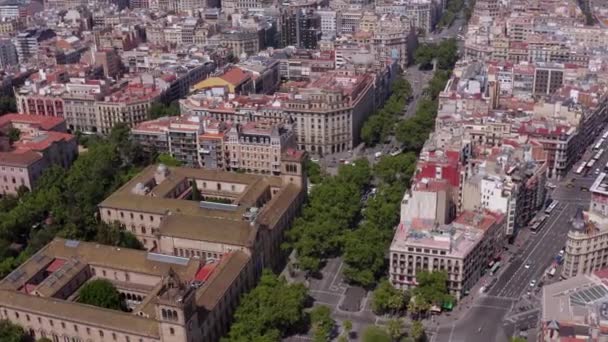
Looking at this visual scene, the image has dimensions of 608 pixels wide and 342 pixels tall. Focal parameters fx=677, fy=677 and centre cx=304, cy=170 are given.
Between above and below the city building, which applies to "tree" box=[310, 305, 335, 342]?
below

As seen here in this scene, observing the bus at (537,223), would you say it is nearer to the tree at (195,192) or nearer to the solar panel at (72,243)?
the tree at (195,192)

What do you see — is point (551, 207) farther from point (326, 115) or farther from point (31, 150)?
point (31, 150)

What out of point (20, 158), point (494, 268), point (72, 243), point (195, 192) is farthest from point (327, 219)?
point (20, 158)

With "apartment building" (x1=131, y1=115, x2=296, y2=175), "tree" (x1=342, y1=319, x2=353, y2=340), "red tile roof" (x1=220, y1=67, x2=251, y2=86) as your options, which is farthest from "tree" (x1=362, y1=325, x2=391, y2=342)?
"red tile roof" (x1=220, y1=67, x2=251, y2=86)

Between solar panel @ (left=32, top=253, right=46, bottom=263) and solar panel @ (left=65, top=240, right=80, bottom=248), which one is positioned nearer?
solar panel @ (left=32, top=253, right=46, bottom=263)

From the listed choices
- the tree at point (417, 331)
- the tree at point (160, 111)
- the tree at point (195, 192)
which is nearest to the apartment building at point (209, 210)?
the tree at point (195, 192)

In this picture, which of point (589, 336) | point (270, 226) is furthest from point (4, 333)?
point (589, 336)

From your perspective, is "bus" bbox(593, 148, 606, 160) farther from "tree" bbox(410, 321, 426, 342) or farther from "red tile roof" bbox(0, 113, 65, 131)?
"red tile roof" bbox(0, 113, 65, 131)
